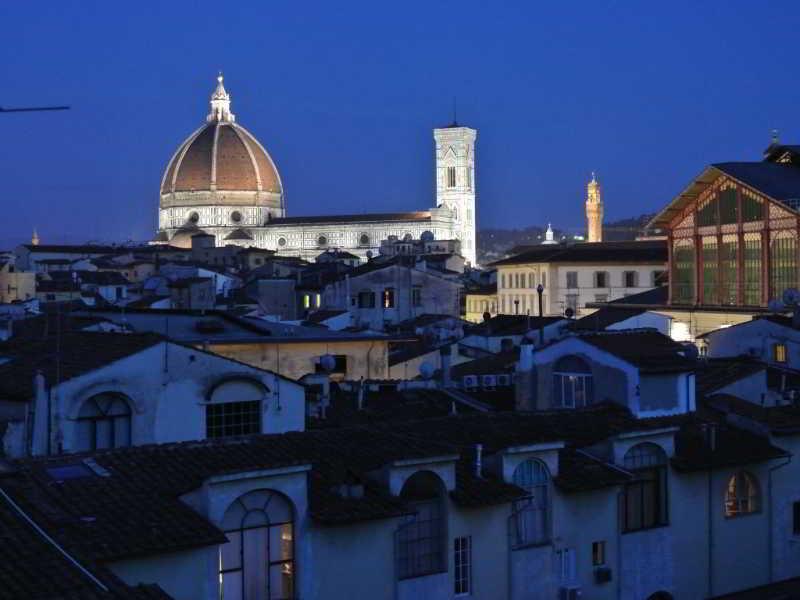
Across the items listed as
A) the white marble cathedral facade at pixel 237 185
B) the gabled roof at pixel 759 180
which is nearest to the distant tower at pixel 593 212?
the white marble cathedral facade at pixel 237 185

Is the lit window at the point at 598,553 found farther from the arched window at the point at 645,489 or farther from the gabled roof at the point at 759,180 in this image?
the gabled roof at the point at 759,180

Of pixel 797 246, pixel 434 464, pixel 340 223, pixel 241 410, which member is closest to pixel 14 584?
pixel 434 464

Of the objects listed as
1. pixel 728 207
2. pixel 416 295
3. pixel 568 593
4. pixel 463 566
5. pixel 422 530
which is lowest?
pixel 568 593

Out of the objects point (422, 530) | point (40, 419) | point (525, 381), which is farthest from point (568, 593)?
point (525, 381)

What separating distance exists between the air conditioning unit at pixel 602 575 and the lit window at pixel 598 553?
0.07 meters

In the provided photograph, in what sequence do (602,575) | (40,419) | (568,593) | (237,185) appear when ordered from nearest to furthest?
(568,593)
(40,419)
(602,575)
(237,185)

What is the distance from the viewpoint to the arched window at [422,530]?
12477mm

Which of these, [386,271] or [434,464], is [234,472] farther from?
[386,271]

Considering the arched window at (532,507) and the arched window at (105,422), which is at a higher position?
the arched window at (105,422)

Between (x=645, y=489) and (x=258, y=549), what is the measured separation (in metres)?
5.01

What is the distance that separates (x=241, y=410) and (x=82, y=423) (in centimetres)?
193

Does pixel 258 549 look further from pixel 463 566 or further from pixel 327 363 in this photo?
pixel 327 363

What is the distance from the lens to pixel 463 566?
13.0 metres

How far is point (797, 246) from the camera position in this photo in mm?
45188
